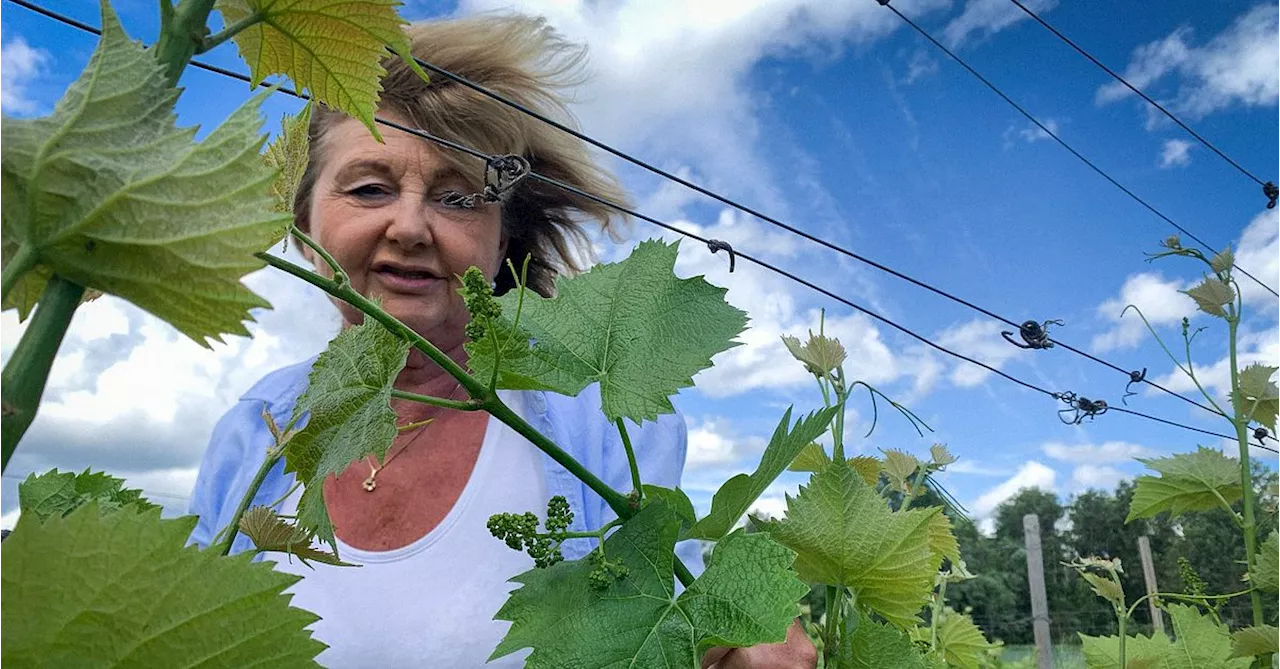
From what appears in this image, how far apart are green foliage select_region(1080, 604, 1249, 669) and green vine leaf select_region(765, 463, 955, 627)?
421 mm

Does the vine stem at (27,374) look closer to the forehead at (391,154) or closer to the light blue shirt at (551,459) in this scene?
the light blue shirt at (551,459)

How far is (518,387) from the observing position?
34cm

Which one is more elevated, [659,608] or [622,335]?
[622,335]

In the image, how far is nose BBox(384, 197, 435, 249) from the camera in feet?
4.81

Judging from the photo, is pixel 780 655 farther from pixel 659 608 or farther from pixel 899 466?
pixel 899 466

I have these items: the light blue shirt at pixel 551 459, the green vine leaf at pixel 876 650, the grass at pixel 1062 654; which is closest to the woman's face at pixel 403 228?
the light blue shirt at pixel 551 459

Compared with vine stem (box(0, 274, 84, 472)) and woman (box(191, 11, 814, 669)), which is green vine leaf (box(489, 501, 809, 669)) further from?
woman (box(191, 11, 814, 669))

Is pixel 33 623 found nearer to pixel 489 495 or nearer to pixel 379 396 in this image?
pixel 379 396

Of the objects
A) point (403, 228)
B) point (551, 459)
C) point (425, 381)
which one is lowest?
point (551, 459)

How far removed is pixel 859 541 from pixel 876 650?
5 centimetres

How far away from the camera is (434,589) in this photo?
55.6 inches

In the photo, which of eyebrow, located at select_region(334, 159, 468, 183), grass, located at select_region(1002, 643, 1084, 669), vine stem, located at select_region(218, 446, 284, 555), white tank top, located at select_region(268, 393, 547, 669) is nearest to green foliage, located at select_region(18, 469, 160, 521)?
vine stem, located at select_region(218, 446, 284, 555)

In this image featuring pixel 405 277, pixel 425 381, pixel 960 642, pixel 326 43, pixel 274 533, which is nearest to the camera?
pixel 326 43

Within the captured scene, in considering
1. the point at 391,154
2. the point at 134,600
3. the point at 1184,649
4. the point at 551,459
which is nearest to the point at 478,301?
the point at 134,600
